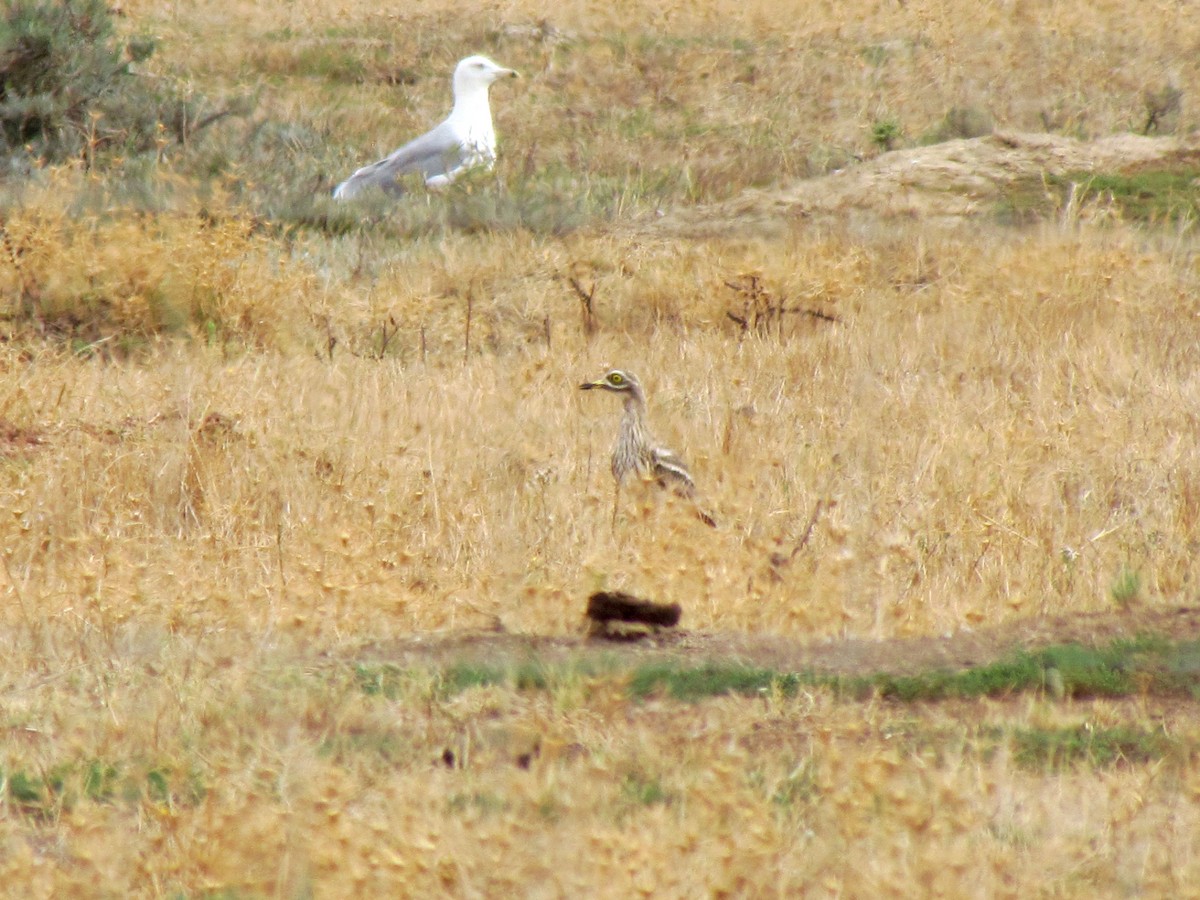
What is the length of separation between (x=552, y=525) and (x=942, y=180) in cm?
778

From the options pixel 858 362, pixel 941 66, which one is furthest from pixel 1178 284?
pixel 941 66

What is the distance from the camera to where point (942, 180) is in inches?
545

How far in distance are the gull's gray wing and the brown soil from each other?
27.9 feet

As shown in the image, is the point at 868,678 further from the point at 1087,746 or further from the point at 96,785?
the point at 96,785

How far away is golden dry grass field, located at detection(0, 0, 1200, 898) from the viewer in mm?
3992

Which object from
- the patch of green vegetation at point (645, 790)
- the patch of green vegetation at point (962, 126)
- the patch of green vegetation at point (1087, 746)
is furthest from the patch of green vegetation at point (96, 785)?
the patch of green vegetation at point (962, 126)

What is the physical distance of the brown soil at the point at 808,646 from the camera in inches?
215

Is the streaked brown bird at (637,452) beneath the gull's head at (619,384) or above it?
beneath

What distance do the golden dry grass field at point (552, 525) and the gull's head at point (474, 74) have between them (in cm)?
100

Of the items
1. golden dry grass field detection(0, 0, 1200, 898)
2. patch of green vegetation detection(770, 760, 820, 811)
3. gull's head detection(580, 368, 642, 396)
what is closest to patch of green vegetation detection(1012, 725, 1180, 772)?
golden dry grass field detection(0, 0, 1200, 898)

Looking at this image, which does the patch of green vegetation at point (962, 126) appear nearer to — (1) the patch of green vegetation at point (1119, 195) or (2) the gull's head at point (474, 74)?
(1) the patch of green vegetation at point (1119, 195)

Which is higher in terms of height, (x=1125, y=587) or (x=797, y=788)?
(x=797, y=788)

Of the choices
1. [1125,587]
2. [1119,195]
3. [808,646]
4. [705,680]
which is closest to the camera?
[705,680]

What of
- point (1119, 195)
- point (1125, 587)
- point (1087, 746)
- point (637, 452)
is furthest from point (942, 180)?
point (1087, 746)
